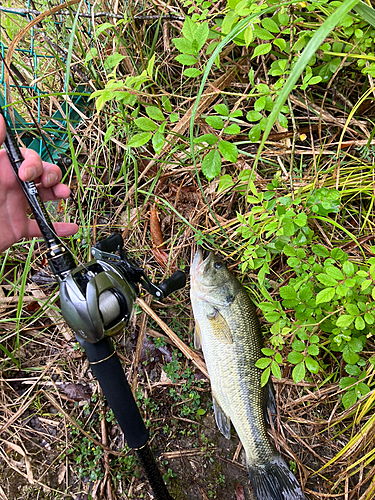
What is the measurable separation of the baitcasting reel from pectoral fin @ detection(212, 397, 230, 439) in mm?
1226

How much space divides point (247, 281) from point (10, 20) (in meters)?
3.29

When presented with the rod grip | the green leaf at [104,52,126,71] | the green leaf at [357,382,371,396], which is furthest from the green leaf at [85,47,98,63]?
the green leaf at [357,382,371,396]

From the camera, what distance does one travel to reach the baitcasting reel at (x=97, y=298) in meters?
1.47

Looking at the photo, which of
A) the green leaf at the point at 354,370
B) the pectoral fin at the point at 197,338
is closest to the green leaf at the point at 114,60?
the pectoral fin at the point at 197,338

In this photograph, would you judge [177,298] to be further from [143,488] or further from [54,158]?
[54,158]

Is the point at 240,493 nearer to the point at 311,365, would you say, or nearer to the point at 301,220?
the point at 311,365

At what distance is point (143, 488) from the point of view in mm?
2326

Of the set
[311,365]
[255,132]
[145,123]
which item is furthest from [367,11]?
[311,365]

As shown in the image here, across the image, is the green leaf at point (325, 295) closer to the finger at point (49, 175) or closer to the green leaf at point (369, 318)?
the green leaf at point (369, 318)

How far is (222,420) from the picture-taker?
238 cm

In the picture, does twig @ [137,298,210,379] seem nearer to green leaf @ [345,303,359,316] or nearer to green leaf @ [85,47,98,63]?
green leaf @ [345,303,359,316]

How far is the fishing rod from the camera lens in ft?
4.88

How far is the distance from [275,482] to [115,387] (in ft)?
4.62

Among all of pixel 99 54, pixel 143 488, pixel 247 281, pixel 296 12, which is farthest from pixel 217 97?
pixel 143 488
